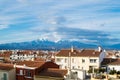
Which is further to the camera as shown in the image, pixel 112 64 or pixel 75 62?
pixel 75 62

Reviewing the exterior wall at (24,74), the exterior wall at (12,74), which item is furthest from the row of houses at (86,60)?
the exterior wall at (12,74)

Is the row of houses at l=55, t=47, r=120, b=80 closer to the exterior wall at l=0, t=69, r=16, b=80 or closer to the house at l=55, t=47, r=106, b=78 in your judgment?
the house at l=55, t=47, r=106, b=78

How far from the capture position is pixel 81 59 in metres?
106

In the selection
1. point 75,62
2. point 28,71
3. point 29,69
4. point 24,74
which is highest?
point 29,69

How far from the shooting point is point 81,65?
10656 centimetres

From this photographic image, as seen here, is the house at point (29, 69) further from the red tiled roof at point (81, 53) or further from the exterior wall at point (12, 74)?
the red tiled roof at point (81, 53)

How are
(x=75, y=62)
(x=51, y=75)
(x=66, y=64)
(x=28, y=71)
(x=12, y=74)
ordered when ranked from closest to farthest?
(x=51, y=75), (x=28, y=71), (x=12, y=74), (x=75, y=62), (x=66, y=64)

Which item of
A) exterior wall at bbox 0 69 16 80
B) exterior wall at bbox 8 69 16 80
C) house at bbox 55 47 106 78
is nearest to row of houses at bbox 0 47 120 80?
house at bbox 55 47 106 78

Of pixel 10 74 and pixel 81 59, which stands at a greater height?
pixel 81 59

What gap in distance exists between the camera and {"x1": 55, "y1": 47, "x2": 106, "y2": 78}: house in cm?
10290

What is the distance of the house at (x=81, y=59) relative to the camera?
102900mm

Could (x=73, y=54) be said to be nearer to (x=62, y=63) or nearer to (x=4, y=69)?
(x=62, y=63)

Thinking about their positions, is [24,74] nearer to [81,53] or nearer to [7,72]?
[7,72]

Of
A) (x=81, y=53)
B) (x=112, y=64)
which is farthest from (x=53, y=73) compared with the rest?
(x=81, y=53)
